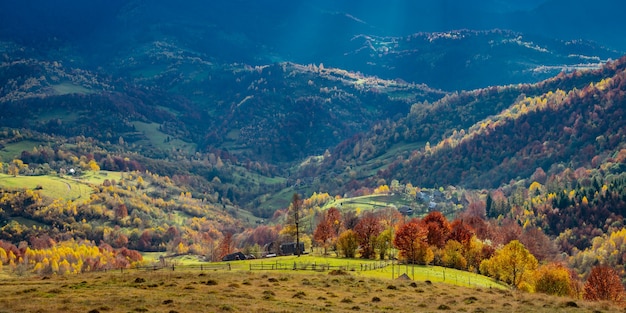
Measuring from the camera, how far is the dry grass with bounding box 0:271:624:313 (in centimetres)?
6969

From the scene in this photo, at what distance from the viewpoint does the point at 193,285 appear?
281 ft

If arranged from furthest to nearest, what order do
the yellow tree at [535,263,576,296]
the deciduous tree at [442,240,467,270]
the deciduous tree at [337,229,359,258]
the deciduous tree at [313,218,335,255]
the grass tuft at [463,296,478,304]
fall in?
the deciduous tree at [313,218,335,255]
the deciduous tree at [337,229,359,258]
the deciduous tree at [442,240,467,270]
the yellow tree at [535,263,576,296]
the grass tuft at [463,296,478,304]

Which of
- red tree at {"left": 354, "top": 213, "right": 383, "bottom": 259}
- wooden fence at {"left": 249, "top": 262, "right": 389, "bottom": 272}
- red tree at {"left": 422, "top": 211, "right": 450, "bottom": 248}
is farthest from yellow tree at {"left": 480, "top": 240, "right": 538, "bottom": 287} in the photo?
red tree at {"left": 354, "top": 213, "right": 383, "bottom": 259}

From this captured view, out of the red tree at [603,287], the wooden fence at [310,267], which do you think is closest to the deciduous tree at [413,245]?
the wooden fence at [310,267]

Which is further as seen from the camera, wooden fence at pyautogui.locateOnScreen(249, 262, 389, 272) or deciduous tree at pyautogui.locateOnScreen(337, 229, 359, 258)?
deciduous tree at pyautogui.locateOnScreen(337, 229, 359, 258)

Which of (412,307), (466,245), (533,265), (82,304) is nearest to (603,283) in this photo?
(533,265)

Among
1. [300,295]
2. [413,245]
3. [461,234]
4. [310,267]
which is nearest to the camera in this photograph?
[300,295]

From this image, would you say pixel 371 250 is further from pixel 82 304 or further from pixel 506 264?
pixel 82 304

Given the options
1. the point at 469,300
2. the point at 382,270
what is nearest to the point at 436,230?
the point at 382,270

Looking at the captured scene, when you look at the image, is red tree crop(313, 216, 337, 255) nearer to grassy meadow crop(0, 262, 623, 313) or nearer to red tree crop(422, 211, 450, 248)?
red tree crop(422, 211, 450, 248)

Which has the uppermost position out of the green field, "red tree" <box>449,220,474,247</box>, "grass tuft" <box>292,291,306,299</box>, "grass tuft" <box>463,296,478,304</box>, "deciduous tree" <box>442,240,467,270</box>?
"red tree" <box>449,220,474,247</box>

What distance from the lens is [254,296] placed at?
7944cm

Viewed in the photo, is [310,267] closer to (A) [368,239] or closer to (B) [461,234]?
(A) [368,239]

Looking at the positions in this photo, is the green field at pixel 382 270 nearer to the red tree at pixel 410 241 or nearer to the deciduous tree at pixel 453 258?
the red tree at pixel 410 241
